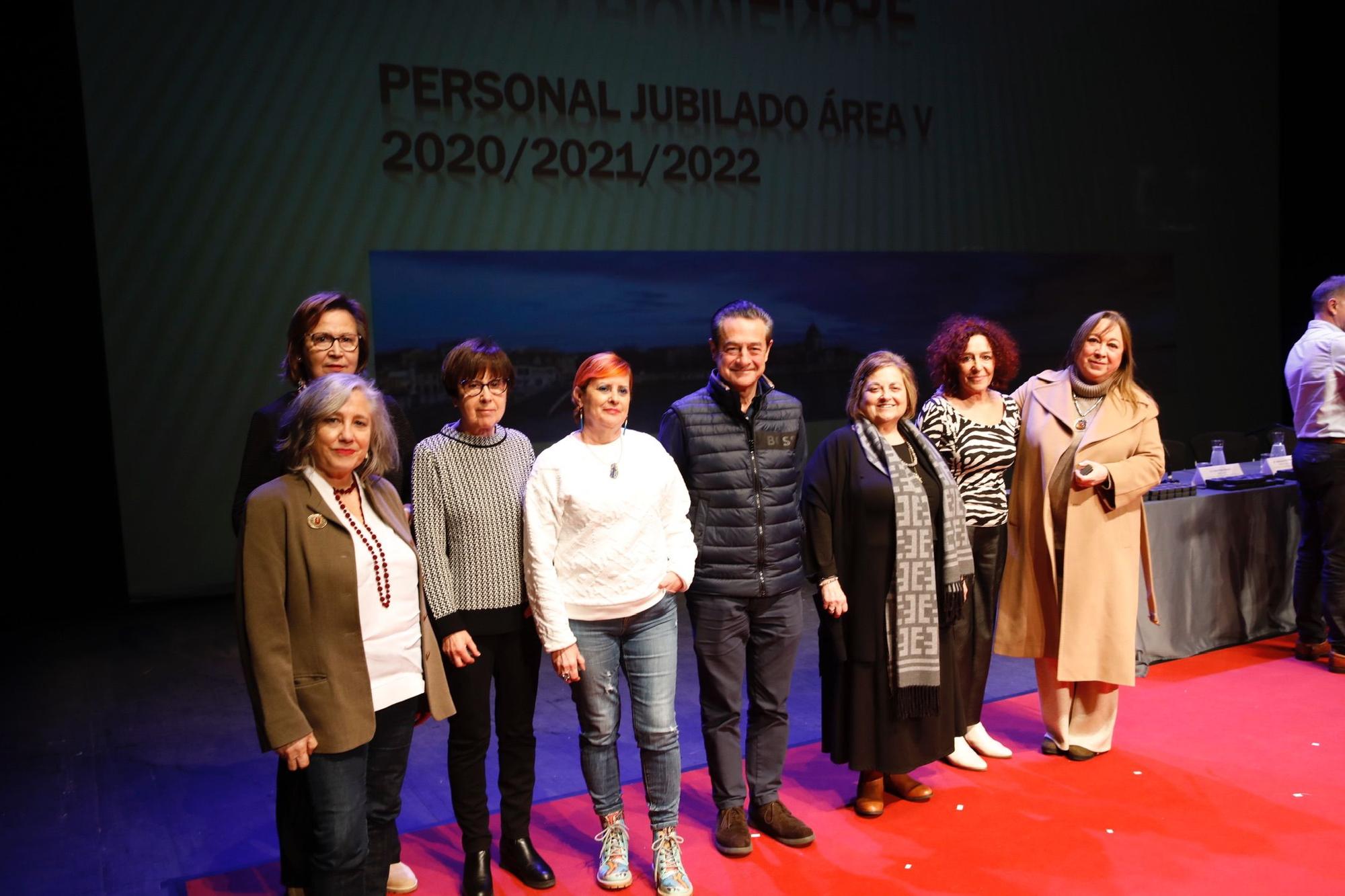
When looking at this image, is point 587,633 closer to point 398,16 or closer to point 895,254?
point 398,16

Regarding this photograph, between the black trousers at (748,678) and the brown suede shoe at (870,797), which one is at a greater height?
the black trousers at (748,678)

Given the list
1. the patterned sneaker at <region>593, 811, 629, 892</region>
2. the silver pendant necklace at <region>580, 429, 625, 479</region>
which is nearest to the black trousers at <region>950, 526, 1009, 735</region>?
the patterned sneaker at <region>593, 811, 629, 892</region>

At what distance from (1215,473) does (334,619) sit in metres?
4.57

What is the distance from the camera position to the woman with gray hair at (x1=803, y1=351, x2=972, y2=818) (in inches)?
129

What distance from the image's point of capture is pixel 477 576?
284 centimetres

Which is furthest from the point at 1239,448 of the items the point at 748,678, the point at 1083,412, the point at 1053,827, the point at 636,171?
the point at 748,678

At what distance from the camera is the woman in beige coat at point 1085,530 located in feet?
12.5

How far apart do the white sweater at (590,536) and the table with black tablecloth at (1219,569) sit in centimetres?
289

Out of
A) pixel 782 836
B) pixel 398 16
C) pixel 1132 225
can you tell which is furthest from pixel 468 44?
pixel 1132 225

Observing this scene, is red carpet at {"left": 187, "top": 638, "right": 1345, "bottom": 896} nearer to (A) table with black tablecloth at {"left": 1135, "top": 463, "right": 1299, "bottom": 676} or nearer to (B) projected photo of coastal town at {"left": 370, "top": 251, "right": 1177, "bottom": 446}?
Result: (A) table with black tablecloth at {"left": 1135, "top": 463, "right": 1299, "bottom": 676}

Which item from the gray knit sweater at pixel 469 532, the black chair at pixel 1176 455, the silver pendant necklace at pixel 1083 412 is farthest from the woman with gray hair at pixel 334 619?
the black chair at pixel 1176 455

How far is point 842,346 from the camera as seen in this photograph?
28.6ft

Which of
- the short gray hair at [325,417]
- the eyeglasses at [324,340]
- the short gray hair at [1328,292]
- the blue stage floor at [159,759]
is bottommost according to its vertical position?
the blue stage floor at [159,759]

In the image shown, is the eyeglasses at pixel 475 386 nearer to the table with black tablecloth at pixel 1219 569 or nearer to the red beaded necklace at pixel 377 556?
the red beaded necklace at pixel 377 556
